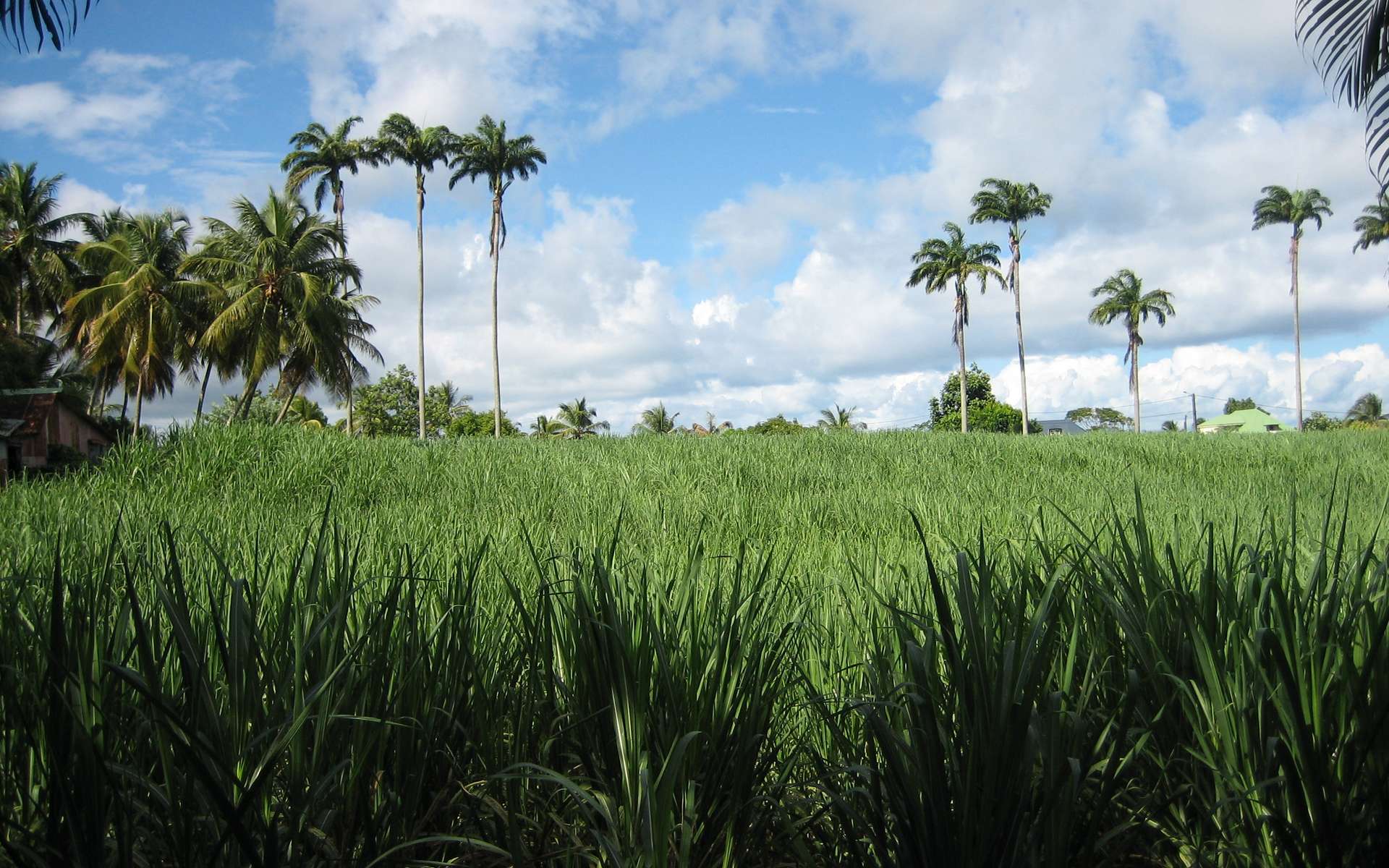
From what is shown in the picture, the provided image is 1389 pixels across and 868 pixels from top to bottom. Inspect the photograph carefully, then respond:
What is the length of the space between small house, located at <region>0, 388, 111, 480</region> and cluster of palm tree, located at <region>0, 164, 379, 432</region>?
174 centimetres

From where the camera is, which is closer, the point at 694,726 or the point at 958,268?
the point at 694,726

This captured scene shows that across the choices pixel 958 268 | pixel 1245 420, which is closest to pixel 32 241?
pixel 958 268

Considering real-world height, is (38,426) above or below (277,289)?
below

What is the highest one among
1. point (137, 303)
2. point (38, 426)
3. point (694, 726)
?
point (137, 303)

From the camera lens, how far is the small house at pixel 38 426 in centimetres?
2402

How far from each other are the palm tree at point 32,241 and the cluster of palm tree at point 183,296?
5 cm

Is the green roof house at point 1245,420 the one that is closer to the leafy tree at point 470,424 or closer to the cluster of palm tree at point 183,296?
the leafy tree at point 470,424

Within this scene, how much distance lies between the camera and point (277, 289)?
27656 millimetres

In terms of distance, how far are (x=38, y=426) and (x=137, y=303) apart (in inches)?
205

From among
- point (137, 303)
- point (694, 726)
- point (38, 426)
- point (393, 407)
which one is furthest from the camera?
point (393, 407)

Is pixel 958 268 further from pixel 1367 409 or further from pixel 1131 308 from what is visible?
pixel 1367 409

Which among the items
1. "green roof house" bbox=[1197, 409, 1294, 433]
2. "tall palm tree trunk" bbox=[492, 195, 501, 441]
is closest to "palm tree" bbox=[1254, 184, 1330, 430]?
"green roof house" bbox=[1197, 409, 1294, 433]

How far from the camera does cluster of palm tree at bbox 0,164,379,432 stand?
27734 millimetres

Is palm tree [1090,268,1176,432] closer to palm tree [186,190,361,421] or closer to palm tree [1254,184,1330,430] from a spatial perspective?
palm tree [1254,184,1330,430]
